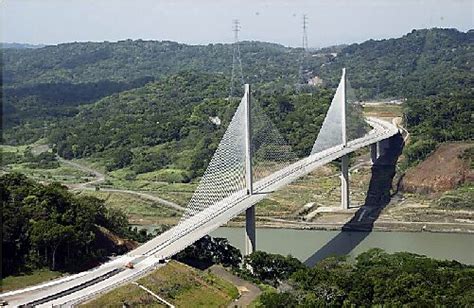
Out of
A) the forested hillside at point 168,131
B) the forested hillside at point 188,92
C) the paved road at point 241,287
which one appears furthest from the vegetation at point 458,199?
the paved road at point 241,287

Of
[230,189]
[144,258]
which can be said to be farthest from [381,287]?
[230,189]

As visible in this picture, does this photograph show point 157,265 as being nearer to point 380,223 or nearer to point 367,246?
point 367,246

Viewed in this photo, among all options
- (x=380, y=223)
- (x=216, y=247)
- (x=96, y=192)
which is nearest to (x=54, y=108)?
(x=96, y=192)

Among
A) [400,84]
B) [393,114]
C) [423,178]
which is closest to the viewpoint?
[423,178]

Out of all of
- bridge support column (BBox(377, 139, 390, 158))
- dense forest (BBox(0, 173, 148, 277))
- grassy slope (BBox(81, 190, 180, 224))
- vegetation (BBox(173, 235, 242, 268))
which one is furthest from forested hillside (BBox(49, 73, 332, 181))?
dense forest (BBox(0, 173, 148, 277))

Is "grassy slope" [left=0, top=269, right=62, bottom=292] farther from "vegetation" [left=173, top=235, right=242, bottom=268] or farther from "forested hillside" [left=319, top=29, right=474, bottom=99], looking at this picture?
"forested hillside" [left=319, top=29, right=474, bottom=99]

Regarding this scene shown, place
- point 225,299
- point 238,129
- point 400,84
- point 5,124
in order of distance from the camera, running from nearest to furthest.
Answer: point 5,124, point 225,299, point 238,129, point 400,84

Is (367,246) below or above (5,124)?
below
